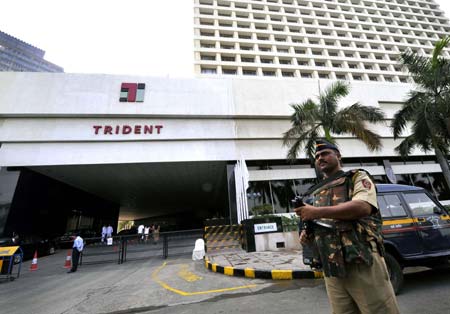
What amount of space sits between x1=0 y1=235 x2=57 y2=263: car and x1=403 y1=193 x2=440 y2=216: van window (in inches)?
650

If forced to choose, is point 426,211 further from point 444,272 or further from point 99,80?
Result: point 99,80

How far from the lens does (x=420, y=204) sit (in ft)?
13.3

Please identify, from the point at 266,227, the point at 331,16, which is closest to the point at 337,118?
the point at 266,227

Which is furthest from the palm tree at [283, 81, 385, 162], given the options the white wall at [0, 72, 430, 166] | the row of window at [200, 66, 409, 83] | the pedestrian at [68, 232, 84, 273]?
the row of window at [200, 66, 409, 83]

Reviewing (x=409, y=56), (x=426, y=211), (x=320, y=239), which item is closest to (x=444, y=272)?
(x=426, y=211)

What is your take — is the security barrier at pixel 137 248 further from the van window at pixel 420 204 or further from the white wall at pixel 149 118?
the van window at pixel 420 204

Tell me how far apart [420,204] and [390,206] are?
69cm

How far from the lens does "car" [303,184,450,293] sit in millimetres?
3619

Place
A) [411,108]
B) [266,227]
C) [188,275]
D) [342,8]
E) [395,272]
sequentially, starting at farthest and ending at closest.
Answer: [342,8] → [411,108] → [266,227] → [188,275] → [395,272]

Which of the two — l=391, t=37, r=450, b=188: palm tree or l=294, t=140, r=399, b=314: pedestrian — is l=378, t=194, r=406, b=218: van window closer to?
l=294, t=140, r=399, b=314: pedestrian

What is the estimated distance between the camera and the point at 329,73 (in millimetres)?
36562

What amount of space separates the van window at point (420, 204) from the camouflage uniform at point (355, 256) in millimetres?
3357

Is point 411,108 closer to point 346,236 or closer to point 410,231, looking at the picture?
point 410,231

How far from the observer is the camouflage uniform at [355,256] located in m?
1.42
